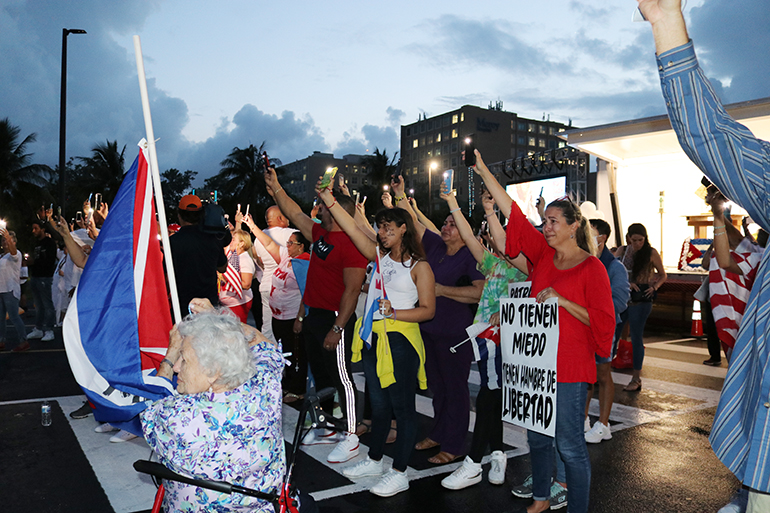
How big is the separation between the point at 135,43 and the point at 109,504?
3.07 m

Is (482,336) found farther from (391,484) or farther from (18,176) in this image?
(18,176)

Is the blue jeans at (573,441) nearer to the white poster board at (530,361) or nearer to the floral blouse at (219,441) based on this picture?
the white poster board at (530,361)

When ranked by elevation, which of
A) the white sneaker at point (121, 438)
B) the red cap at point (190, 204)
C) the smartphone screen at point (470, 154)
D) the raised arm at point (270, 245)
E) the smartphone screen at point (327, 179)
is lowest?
the white sneaker at point (121, 438)

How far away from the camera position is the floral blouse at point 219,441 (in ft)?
7.41

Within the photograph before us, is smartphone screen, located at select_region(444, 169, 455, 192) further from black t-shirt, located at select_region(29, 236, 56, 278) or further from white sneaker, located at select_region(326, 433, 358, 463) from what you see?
black t-shirt, located at select_region(29, 236, 56, 278)

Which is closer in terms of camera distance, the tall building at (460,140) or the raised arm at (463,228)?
the raised arm at (463,228)

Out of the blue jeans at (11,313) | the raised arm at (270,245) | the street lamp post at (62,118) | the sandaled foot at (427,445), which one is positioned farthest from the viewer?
the street lamp post at (62,118)

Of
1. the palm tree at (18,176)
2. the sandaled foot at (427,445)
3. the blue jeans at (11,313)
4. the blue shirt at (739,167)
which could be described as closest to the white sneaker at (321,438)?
the sandaled foot at (427,445)

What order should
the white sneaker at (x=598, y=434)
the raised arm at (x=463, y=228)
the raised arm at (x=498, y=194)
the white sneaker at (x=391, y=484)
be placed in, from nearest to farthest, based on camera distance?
the raised arm at (x=498, y=194) → the white sneaker at (x=391, y=484) → the raised arm at (x=463, y=228) → the white sneaker at (x=598, y=434)

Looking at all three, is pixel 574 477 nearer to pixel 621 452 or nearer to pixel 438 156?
pixel 621 452

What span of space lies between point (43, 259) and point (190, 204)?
7710mm

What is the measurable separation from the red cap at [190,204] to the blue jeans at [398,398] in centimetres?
196

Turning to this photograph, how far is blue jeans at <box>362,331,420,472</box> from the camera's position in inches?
168

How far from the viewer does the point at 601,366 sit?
214 inches
